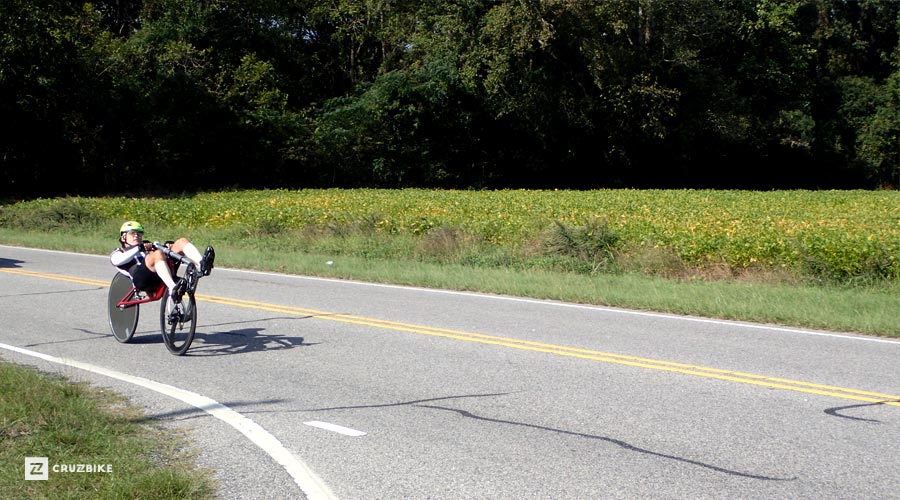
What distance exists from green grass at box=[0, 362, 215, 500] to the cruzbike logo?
4 cm

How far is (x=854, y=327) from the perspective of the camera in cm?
1105

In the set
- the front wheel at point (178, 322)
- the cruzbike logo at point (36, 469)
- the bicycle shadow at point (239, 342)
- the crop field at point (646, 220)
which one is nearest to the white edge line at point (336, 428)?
the cruzbike logo at point (36, 469)

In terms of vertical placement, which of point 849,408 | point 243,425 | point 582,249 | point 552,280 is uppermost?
point 582,249

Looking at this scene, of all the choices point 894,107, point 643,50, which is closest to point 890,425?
point 643,50

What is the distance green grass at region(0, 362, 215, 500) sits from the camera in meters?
4.99

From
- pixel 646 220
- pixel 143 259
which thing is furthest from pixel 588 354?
pixel 646 220

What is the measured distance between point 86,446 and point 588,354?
209 inches

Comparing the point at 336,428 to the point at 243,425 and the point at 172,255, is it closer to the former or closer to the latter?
the point at 243,425

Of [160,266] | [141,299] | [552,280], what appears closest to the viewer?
[160,266]

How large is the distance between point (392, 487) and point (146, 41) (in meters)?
48.1

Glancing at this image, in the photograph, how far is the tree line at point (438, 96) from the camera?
145 ft

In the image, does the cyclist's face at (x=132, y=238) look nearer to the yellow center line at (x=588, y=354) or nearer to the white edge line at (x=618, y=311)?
the yellow center line at (x=588, y=354)

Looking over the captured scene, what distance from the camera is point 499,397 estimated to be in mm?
7559

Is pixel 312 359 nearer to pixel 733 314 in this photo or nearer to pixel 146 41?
Result: pixel 733 314
